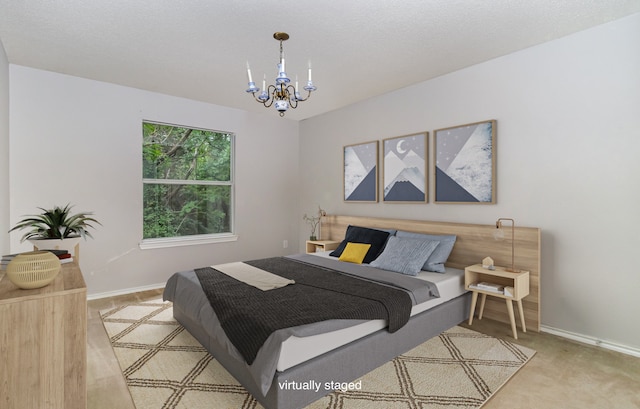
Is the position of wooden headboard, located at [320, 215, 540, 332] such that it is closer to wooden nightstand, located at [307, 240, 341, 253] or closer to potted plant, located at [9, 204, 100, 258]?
wooden nightstand, located at [307, 240, 341, 253]

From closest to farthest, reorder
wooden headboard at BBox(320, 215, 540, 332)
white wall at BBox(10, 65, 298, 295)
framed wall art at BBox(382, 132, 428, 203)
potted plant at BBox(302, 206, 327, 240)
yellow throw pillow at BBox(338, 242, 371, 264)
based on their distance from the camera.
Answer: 1. wooden headboard at BBox(320, 215, 540, 332)
2. white wall at BBox(10, 65, 298, 295)
3. yellow throw pillow at BBox(338, 242, 371, 264)
4. framed wall art at BBox(382, 132, 428, 203)
5. potted plant at BBox(302, 206, 327, 240)

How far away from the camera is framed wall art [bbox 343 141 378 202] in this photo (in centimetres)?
445

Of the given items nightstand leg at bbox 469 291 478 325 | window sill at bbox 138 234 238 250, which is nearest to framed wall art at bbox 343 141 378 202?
nightstand leg at bbox 469 291 478 325

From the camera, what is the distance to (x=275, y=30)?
2.69m

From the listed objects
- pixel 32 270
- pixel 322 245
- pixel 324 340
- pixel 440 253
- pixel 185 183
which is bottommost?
pixel 324 340

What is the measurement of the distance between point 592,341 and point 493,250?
102 centimetres

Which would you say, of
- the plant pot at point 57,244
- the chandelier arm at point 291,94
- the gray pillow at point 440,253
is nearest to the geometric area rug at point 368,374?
the gray pillow at point 440,253

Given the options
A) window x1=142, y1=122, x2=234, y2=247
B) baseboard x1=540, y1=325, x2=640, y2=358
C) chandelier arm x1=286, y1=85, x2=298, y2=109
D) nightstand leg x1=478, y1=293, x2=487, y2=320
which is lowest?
baseboard x1=540, y1=325, x2=640, y2=358

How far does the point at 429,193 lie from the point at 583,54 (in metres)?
1.82

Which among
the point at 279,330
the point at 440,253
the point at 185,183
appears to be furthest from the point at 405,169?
the point at 185,183

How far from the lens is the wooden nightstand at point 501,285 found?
279cm

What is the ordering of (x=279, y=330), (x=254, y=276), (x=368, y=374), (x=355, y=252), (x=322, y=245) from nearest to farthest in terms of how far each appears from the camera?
(x=279, y=330) → (x=368, y=374) → (x=254, y=276) → (x=355, y=252) → (x=322, y=245)

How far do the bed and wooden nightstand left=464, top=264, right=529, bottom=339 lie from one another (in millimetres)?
104

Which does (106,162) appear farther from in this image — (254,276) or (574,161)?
(574,161)
